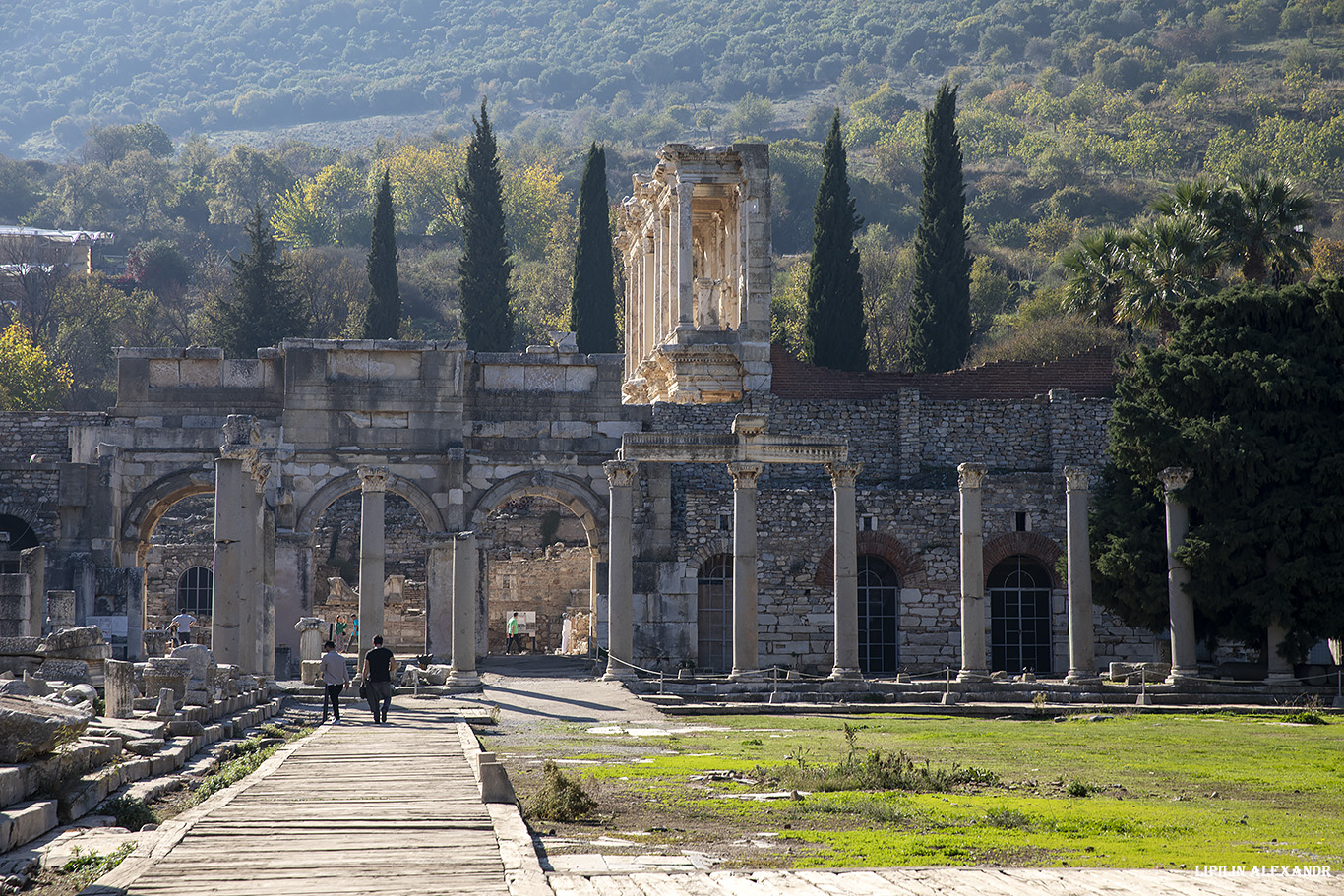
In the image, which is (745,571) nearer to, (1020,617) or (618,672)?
(618,672)

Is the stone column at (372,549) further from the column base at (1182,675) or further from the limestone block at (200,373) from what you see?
the column base at (1182,675)

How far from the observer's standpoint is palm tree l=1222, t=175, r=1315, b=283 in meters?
37.0

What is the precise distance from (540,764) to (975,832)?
6.25 meters

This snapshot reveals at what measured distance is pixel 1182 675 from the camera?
2908cm

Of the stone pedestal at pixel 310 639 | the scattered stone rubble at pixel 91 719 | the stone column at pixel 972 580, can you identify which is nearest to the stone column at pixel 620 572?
the stone pedestal at pixel 310 639

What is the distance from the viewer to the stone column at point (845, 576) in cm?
3045

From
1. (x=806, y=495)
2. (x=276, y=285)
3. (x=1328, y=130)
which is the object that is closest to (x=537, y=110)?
(x=1328, y=130)

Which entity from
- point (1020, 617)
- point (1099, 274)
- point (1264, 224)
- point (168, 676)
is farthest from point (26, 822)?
point (1099, 274)

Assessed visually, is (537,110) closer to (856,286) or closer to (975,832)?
(856,286)

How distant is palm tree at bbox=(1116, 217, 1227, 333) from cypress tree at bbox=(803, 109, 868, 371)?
35.7 ft

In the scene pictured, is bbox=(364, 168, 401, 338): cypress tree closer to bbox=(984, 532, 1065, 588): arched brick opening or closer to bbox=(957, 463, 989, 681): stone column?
bbox=(984, 532, 1065, 588): arched brick opening

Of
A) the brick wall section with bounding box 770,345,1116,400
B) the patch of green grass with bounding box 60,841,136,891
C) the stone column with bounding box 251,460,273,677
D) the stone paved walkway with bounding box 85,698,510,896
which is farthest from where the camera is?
the brick wall section with bounding box 770,345,1116,400

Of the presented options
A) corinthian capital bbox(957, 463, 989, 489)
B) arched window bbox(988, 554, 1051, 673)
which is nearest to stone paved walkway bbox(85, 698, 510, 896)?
corinthian capital bbox(957, 463, 989, 489)

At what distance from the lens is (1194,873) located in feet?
31.1
